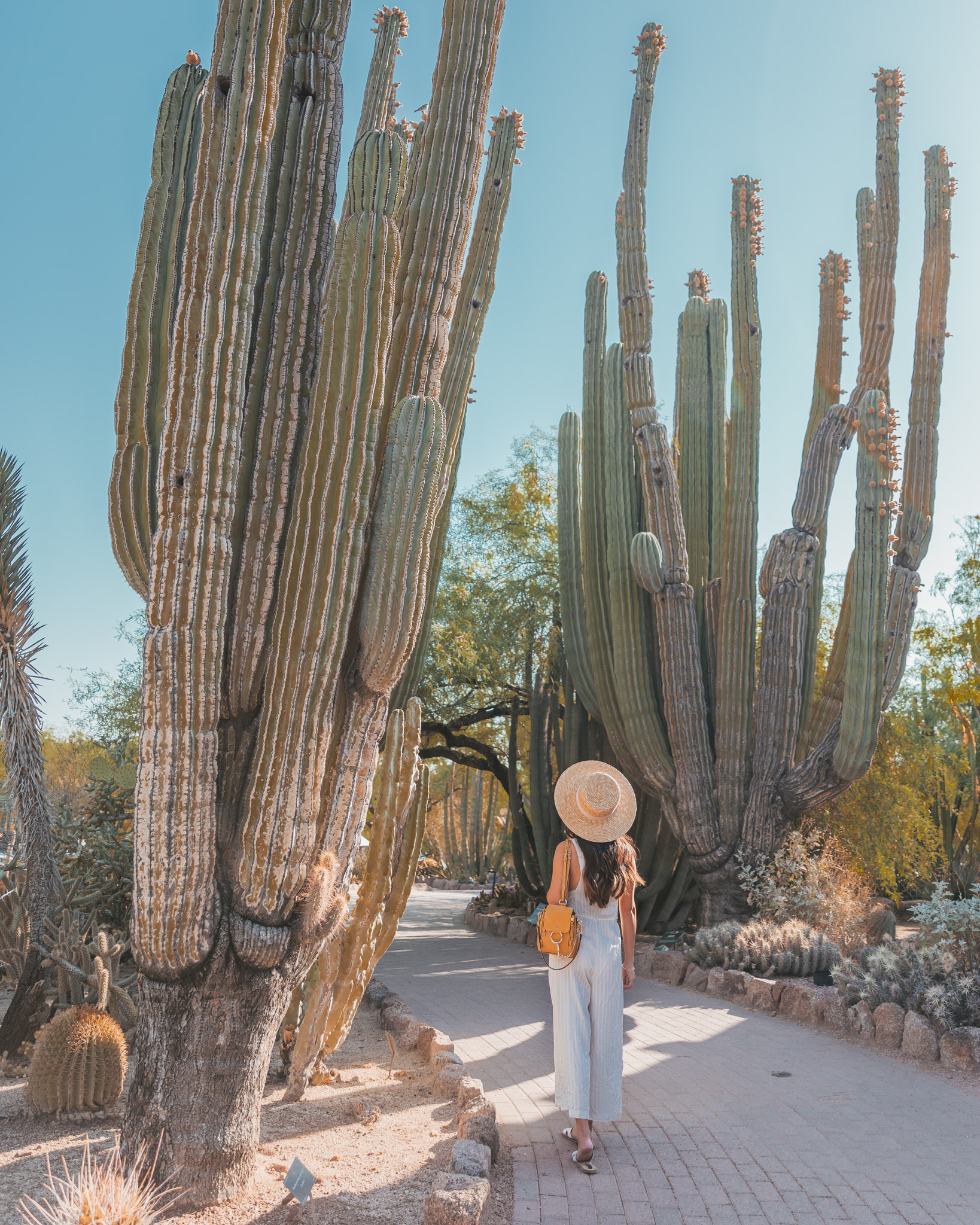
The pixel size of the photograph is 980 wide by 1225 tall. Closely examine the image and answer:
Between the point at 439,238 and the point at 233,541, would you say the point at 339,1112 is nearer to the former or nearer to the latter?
the point at 233,541

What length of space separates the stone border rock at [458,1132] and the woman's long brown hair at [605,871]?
98 cm

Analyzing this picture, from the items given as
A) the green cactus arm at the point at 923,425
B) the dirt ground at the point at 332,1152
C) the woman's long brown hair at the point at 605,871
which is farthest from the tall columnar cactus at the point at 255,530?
the green cactus arm at the point at 923,425

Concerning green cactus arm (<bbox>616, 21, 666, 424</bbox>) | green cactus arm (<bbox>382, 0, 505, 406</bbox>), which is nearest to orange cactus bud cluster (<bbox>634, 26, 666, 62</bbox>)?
green cactus arm (<bbox>616, 21, 666, 424</bbox>)

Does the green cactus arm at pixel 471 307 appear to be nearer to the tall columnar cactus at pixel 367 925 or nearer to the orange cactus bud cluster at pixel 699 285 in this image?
the tall columnar cactus at pixel 367 925

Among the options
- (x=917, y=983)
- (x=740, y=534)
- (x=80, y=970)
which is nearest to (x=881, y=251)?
(x=740, y=534)

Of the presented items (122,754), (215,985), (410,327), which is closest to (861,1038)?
(215,985)

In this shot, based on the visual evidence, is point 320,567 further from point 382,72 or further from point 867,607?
point 867,607

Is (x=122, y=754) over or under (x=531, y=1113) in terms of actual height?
over

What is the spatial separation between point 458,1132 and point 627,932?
3.53ft

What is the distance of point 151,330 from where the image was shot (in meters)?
3.63

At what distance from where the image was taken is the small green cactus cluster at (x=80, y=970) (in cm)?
439

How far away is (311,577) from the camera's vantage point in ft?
10.4

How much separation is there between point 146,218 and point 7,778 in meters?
3.02

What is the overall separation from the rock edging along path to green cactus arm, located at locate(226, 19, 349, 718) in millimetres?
4570
